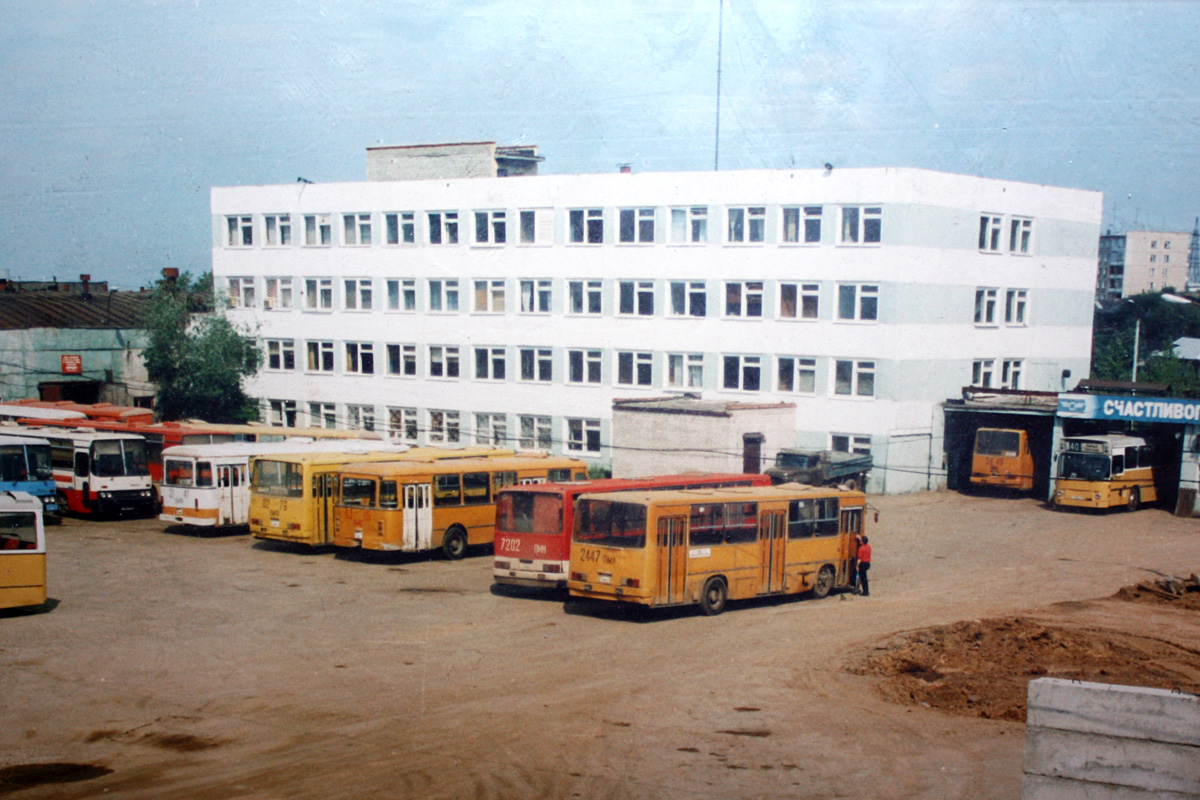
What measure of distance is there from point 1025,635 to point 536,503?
9113 millimetres

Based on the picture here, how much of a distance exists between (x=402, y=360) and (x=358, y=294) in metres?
3.68

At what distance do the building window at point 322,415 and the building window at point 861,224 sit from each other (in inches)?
966

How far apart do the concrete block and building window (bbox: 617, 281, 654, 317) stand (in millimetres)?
35935

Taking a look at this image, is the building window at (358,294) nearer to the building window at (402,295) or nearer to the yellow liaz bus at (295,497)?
the building window at (402,295)

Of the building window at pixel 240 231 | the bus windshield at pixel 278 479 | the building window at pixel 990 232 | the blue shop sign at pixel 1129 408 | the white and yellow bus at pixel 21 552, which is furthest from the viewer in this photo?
the building window at pixel 240 231

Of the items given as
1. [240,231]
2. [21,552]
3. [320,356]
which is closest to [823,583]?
[21,552]

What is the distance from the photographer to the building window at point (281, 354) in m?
50.8

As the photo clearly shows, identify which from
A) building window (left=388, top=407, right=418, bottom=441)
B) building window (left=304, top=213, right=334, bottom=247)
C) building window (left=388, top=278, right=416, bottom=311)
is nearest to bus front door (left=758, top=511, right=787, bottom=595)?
building window (left=388, top=407, right=418, bottom=441)

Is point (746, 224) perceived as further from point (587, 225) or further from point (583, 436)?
point (583, 436)

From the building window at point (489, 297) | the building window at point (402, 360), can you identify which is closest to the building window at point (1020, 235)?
the building window at point (489, 297)

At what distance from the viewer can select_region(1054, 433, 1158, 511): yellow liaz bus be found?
1321 inches

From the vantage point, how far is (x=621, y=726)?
12.2 m

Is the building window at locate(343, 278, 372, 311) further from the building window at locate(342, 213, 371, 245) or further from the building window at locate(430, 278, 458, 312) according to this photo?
the building window at locate(430, 278, 458, 312)

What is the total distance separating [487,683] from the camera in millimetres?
14328
